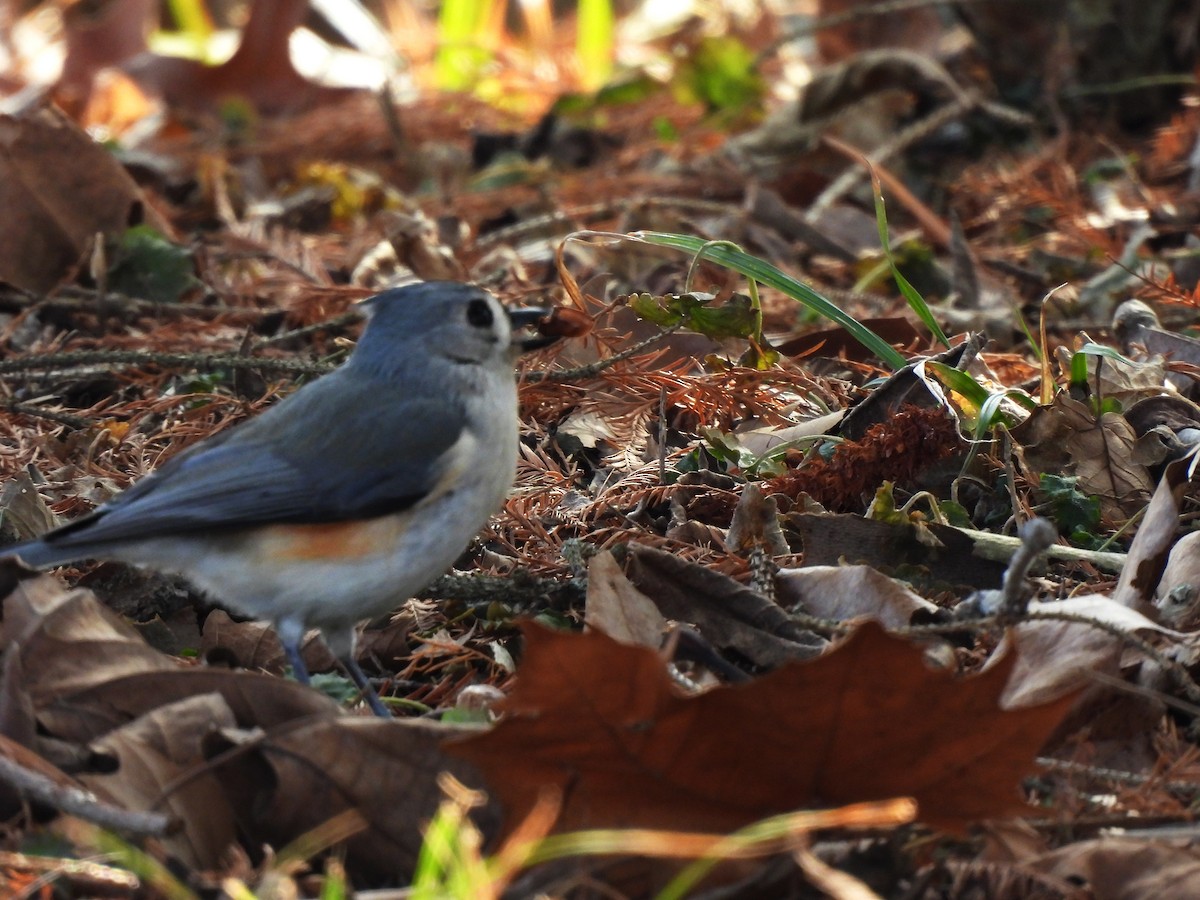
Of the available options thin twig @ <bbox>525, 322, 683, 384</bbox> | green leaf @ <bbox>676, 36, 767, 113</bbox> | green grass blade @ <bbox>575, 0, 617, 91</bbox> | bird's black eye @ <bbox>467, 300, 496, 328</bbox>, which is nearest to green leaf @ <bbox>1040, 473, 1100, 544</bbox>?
thin twig @ <bbox>525, 322, 683, 384</bbox>

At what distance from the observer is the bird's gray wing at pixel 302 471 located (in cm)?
334

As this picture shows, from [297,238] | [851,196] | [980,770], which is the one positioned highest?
[980,770]

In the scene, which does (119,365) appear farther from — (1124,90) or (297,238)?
(1124,90)

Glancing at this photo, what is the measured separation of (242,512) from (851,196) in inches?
153

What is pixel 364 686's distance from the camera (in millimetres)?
3205

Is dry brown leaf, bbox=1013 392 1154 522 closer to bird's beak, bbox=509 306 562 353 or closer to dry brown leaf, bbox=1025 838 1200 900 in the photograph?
bird's beak, bbox=509 306 562 353

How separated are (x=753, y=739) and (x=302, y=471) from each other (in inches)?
60.8

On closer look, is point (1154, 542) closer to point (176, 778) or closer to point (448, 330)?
point (448, 330)

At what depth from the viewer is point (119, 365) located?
4.62 m

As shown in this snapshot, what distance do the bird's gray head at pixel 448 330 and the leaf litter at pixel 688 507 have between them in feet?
0.63

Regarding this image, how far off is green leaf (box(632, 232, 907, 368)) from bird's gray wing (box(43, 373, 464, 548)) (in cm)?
73

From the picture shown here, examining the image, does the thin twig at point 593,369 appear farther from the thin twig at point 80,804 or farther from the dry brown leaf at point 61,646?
the thin twig at point 80,804

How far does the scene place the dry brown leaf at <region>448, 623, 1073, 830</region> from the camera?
219 cm

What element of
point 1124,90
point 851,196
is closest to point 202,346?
point 851,196
